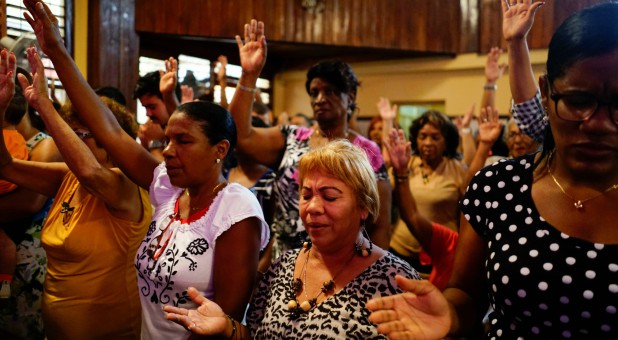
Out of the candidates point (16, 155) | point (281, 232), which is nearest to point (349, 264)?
point (281, 232)

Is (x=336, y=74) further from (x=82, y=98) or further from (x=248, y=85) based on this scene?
(x=82, y=98)

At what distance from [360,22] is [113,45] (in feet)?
11.4

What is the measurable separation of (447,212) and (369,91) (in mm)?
6484

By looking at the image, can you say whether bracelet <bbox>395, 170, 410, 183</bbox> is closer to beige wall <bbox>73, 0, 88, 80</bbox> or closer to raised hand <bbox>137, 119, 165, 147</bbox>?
raised hand <bbox>137, 119, 165, 147</bbox>

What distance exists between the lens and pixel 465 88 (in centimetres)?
925

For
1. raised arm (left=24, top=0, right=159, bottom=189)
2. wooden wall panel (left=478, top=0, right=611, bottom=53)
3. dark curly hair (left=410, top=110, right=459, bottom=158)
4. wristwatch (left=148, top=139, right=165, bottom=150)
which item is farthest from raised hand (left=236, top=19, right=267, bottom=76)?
wooden wall panel (left=478, top=0, right=611, bottom=53)

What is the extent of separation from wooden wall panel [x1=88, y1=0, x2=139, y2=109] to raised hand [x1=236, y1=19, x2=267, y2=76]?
15.8 ft

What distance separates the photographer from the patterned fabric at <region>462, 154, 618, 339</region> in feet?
3.62

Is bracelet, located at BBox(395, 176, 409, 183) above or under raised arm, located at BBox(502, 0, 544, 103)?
under

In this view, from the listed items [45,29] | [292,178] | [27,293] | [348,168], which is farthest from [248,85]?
[27,293]

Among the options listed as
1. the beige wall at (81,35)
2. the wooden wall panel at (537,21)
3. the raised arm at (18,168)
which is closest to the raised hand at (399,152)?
the raised arm at (18,168)

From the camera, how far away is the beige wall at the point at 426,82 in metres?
8.97

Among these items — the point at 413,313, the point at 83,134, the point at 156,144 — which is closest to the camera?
the point at 413,313

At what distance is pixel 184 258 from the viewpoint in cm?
184
